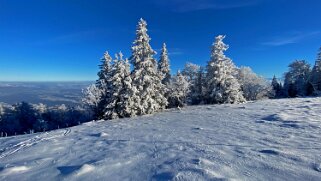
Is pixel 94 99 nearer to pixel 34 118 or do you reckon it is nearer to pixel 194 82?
pixel 194 82

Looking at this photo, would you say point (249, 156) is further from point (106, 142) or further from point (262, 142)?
point (106, 142)

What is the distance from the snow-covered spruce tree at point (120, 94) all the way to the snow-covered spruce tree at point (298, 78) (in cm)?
4071

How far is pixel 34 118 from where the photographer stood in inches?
2441

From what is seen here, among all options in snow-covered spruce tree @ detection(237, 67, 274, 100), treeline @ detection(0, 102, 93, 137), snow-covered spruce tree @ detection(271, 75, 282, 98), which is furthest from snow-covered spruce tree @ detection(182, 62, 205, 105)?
treeline @ detection(0, 102, 93, 137)

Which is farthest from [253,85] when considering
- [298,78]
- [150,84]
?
[150,84]

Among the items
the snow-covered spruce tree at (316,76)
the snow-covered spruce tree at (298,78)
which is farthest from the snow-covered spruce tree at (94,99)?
the snow-covered spruce tree at (298,78)

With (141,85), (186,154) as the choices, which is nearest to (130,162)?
(186,154)

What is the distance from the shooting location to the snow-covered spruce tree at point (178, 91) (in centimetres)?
3253

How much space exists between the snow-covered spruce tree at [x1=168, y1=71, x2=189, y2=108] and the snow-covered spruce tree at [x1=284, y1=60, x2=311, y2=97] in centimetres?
2968

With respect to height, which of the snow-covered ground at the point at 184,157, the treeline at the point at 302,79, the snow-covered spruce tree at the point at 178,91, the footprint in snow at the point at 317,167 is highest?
the treeline at the point at 302,79

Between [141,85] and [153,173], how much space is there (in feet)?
63.4

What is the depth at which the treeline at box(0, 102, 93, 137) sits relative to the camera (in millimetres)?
57219

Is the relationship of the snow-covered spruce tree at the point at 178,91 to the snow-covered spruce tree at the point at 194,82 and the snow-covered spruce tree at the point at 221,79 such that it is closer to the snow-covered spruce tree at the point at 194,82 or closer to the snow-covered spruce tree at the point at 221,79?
the snow-covered spruce tree at the point at 194,82

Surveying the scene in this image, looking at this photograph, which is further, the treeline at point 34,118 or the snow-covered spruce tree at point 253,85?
the treeline at point 34,118
